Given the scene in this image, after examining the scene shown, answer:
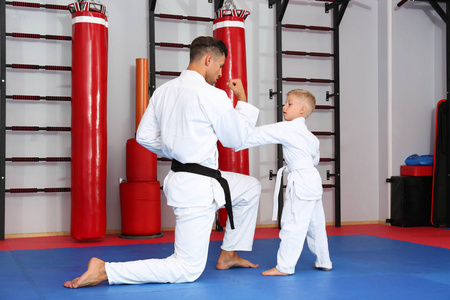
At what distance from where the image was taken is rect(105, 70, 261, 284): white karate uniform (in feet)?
9.43

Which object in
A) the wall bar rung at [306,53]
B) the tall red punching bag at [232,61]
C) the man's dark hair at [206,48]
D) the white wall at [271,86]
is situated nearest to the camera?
the man's dark hair at [206,48]

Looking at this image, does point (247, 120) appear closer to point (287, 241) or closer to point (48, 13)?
point (287, 241)

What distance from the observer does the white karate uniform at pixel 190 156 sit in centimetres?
288

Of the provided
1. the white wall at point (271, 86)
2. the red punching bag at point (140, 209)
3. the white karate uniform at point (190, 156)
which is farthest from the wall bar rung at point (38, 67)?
the white karate uniform at point (190, 156)

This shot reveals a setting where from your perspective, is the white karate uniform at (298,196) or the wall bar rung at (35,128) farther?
the wall bar rung at (35,128)

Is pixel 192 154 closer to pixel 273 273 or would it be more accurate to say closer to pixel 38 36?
pixel 273 273

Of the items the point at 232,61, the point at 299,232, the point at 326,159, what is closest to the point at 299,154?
the point at 299,232

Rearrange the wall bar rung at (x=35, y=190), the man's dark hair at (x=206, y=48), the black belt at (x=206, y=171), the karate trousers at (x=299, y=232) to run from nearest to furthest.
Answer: the black belt at (x=206, y=171) < the man's dark hair at (x=206, y=48) < the karate trousers at (x=299, y=232) < the wall bar rung at (x=35, y=190)

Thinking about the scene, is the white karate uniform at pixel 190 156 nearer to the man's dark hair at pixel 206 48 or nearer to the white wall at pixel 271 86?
the man's dark hair at pixel 206 48

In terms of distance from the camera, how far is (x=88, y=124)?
15.5ft

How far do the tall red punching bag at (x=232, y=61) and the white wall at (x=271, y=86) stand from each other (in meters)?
0.60

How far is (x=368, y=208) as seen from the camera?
20.7ft

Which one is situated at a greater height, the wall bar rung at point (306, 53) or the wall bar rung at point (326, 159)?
the wall bar rung at point (306, 53)

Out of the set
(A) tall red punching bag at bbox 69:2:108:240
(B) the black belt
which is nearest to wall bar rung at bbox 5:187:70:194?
(A) tall red punching bag at bbox 69:2:108:240
